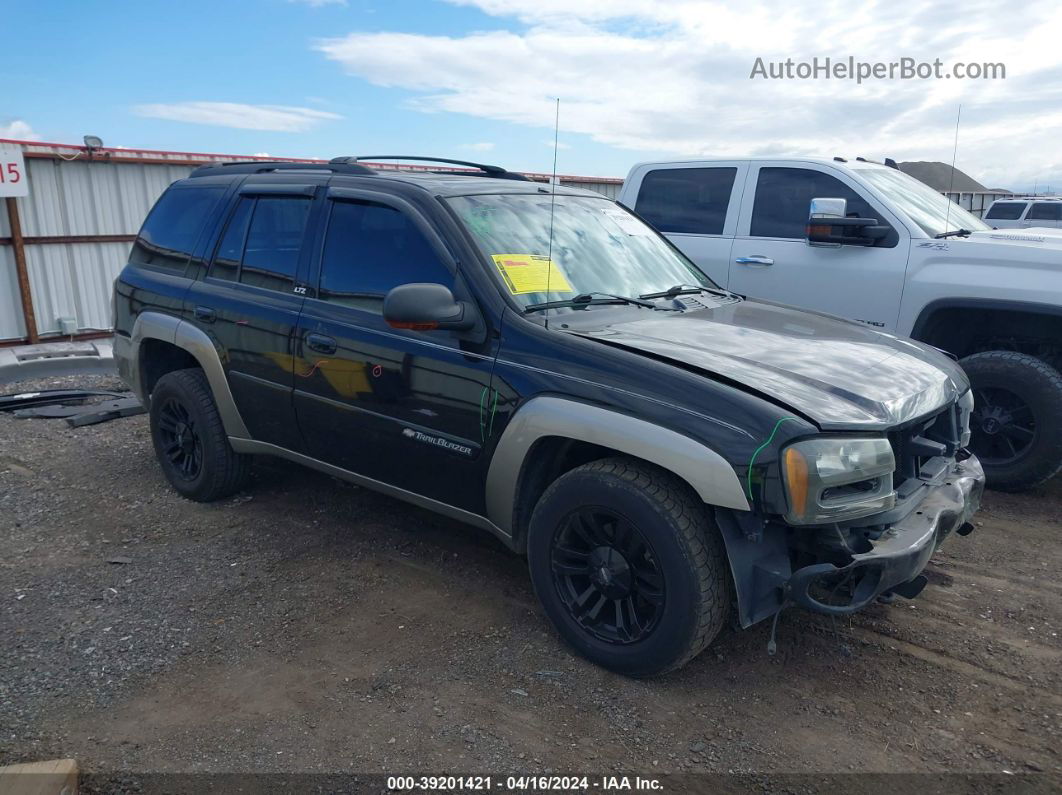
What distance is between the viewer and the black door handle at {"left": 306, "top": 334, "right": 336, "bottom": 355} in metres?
4.04

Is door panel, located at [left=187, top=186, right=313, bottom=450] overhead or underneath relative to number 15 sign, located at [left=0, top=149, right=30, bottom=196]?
underneath

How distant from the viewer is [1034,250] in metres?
5.23

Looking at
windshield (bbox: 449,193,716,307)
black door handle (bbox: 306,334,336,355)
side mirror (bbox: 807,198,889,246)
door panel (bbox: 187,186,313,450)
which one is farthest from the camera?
side mirror (bbox: 807,198,889,246)

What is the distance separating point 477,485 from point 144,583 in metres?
1.77

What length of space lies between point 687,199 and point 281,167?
11.0 ft

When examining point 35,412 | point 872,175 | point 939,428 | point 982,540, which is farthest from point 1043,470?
point 35,412

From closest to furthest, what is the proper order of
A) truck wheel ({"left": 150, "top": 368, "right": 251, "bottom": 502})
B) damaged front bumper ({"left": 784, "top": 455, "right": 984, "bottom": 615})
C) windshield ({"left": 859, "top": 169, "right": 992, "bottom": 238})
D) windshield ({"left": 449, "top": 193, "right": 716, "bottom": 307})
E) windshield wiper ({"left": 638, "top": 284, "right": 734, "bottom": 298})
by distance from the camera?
damaged front bumper ({"left": 784, "top": 455, "right": 984, "bottom": 615})
windshield ({"left": 449, "top": 193, "right": 716, "bottom": 307})
windshield wiper ({"left": 638, "top": 284, "right": 734, "bottom": 298})
truck wheel ({"left": 150, "top": 368, "right": 251, "bottom": 502})
windshield ({"left": 859, "top": 169, "right": 992, "bottom": 238})

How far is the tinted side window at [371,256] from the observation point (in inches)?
150

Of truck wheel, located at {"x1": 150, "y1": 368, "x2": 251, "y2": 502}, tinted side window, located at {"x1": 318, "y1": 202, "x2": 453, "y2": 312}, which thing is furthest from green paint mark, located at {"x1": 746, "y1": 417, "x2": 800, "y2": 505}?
truck wheel, located at {"x1": 150, "y1": 368, "x2": 251, "y2": 502}

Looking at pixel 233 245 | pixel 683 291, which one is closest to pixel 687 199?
pixel 683 291

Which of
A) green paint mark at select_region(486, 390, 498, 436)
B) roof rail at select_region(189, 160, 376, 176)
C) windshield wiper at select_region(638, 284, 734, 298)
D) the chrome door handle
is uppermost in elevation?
roof rail at select_region(189, 160, 376, 176)

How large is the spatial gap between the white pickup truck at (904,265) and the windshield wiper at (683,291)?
37.4 inches

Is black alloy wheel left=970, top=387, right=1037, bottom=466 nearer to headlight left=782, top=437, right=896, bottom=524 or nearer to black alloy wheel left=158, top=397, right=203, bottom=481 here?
headlight left=782, top=437, right=896, bottom=524

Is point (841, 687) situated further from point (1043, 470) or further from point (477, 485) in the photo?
point (1043, 470)
